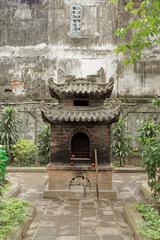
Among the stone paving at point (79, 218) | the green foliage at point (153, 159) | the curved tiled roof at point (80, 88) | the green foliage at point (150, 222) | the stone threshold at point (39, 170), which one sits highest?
the curved tiled roof at point (80, 88)

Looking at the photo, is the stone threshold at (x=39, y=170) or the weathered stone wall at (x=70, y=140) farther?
the stone threshold at (x=39, y=170)

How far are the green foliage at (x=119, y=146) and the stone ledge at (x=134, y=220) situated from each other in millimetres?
8653

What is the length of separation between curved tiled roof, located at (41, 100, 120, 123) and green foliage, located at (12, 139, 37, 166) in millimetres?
6200

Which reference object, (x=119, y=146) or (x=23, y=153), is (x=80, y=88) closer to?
(x=119, y=146)

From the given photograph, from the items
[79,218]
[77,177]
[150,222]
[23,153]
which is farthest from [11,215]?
[23,153]

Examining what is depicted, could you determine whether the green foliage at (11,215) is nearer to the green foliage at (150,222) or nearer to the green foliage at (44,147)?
the green foliage at (150,222)

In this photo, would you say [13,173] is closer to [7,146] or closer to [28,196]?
[7,146]

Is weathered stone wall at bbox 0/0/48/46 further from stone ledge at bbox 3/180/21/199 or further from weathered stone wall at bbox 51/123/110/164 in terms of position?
stone ledge at bbox 3/180/21/199

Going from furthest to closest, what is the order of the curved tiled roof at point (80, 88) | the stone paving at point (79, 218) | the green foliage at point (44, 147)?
the green foliage at point (44, 147) < the curved tiled roof at point (80, 88) < the stone paving at point (79, 218)

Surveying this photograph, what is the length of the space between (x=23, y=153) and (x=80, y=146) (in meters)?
6.14

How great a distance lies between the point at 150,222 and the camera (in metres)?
7.60

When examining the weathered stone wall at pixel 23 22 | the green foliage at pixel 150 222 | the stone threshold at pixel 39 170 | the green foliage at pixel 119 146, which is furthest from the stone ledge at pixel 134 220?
the weathered stone wall at pixel 23 22

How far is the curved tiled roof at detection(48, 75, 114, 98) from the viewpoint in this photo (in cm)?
1241

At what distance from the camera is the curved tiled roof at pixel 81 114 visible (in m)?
11.8
